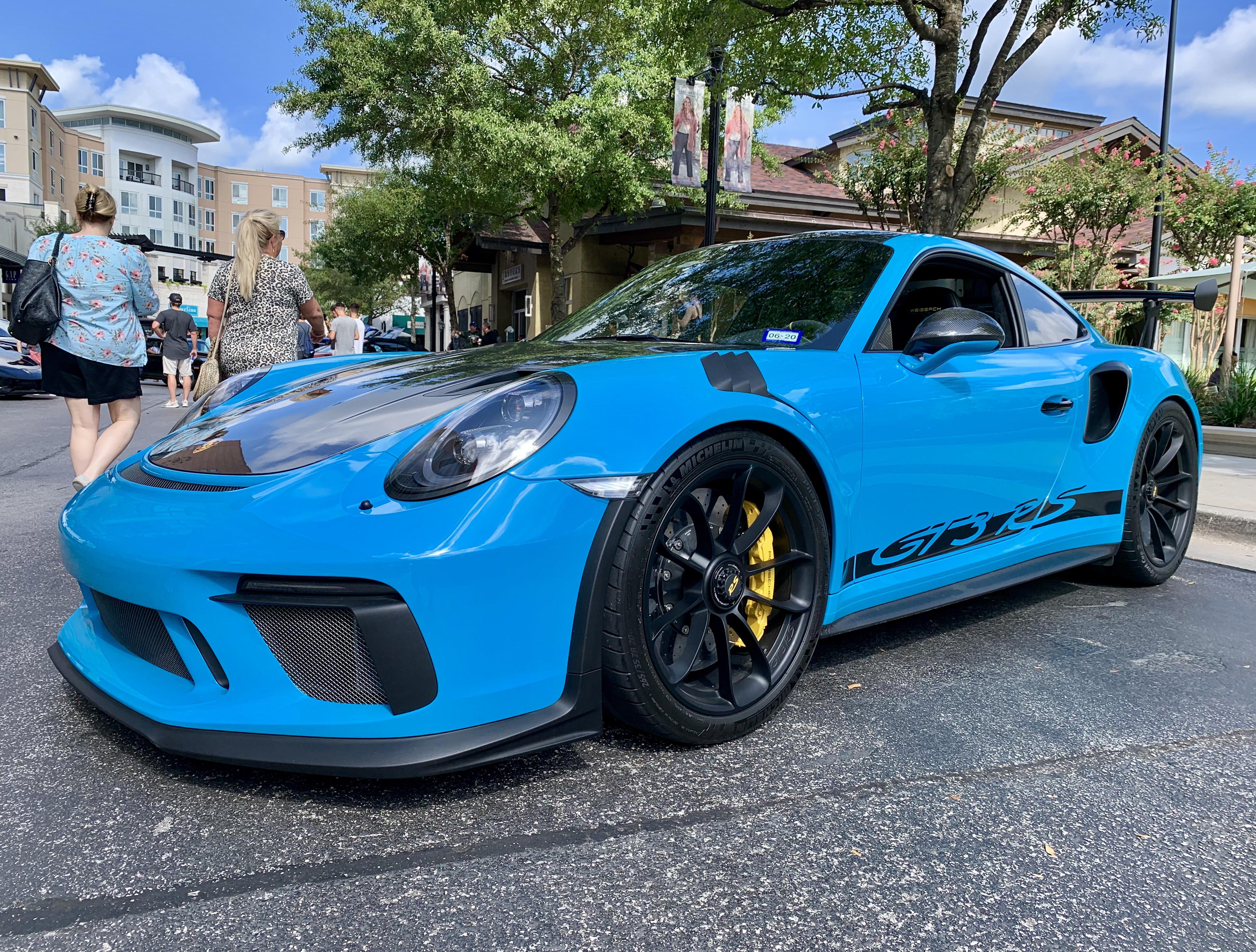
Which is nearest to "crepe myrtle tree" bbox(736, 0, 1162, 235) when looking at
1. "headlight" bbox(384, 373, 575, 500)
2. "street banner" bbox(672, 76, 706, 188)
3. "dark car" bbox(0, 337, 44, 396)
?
"street banner" bbox(672, 76, 706, 188)

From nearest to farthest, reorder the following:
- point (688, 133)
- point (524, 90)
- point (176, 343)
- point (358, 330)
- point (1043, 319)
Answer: point (1043, 319) → point (688, 133) → point (176, 343) → point (358, 330) → point (524, 90)

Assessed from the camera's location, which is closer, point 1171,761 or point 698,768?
point 698,768

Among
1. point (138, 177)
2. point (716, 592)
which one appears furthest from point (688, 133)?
point (138, 177)

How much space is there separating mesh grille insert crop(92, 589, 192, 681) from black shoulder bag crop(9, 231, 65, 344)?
3.20 meters

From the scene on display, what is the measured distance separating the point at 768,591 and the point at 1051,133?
31.8 metres

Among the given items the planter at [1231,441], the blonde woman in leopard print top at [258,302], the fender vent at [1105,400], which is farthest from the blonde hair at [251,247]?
the planter at [1231,441]

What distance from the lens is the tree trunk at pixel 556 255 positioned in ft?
62.5

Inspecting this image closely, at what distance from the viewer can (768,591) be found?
8.14 feet

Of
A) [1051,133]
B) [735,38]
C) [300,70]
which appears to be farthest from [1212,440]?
[1051,133]

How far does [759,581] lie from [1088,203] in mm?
15786

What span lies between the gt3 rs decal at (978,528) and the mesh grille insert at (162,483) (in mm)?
1583

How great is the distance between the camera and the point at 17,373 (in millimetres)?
14570

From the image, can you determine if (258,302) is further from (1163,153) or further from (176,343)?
(1163,153)

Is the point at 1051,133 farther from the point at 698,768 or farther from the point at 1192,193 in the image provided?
the point at 698,768
